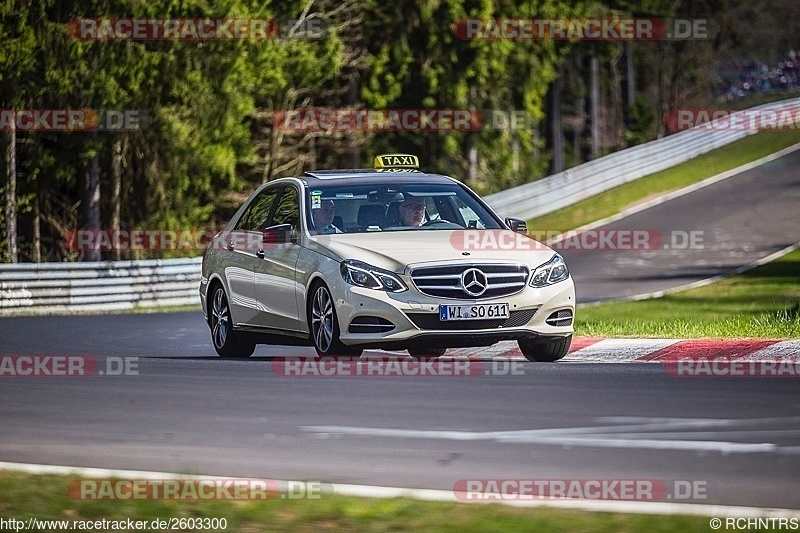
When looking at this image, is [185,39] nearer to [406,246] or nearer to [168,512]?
[406,246]

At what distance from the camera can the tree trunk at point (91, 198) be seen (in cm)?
3762

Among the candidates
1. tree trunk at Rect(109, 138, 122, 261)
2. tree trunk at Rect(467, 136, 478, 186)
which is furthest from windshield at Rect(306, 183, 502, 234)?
tree trunk at Rect(467, 136, 478, 186)

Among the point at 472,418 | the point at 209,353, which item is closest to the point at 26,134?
the point at 209,353

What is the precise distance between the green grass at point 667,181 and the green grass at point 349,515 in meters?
31.6

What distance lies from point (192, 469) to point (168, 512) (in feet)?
3.57

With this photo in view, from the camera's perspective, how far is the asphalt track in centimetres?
732

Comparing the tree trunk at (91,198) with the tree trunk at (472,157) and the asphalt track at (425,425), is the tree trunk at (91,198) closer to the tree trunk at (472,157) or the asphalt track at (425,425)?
the tree trunk at (472,157)

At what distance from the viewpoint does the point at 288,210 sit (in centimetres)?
1427

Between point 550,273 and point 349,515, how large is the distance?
6.86 m

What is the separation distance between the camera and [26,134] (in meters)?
37.3

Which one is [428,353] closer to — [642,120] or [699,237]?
[699,237]

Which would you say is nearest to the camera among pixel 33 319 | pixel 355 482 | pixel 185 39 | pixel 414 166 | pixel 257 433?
pixel 355 482

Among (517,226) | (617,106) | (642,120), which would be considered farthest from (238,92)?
(617,106)

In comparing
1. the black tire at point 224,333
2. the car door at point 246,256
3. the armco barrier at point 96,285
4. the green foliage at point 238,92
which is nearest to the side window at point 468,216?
the car door at point 246,256
